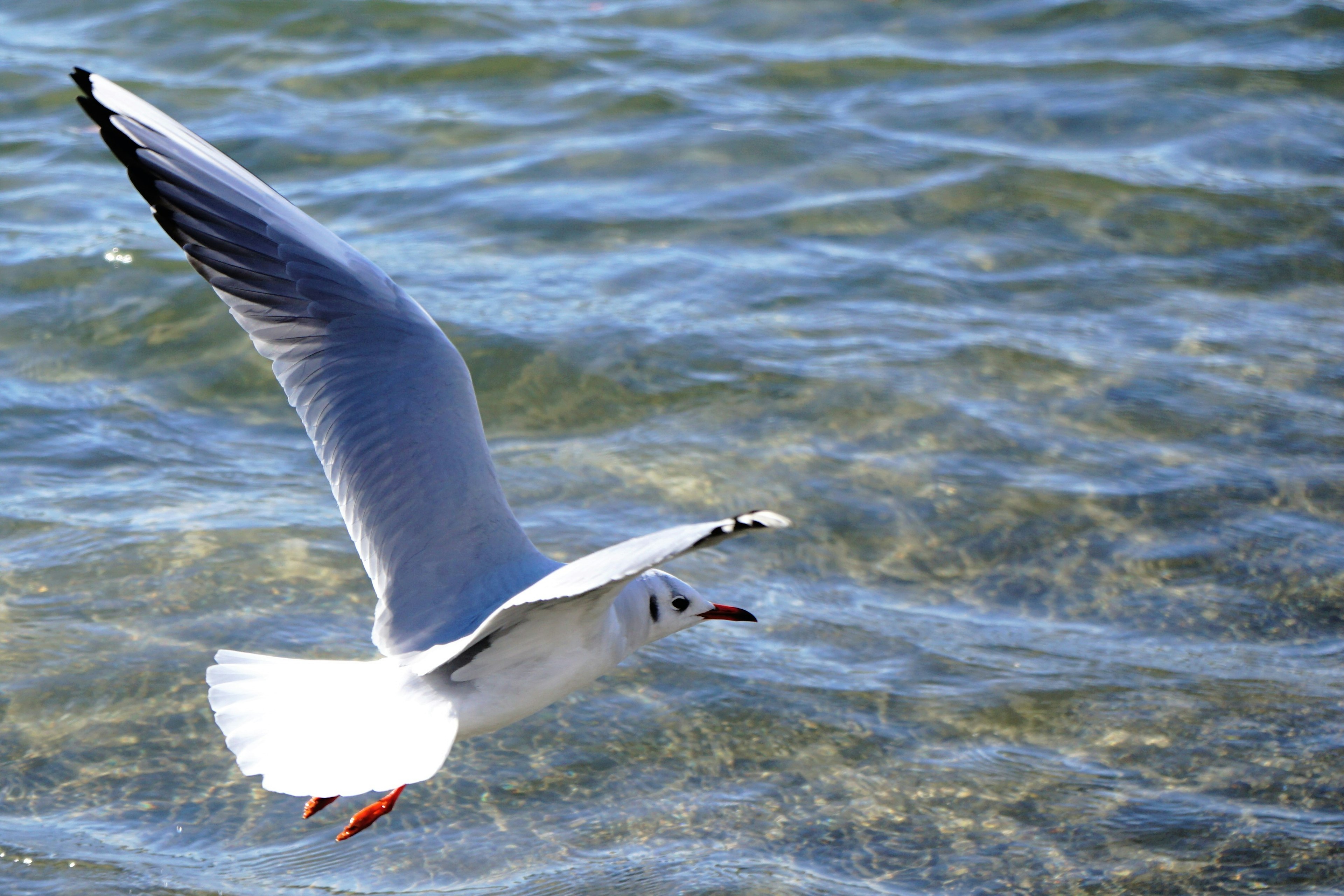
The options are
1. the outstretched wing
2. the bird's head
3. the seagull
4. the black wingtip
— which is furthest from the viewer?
the bird's head

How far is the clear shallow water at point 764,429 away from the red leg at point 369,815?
0.87 feet

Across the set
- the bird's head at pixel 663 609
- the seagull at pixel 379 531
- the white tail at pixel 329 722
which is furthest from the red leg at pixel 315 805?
the bird's head at pixel 663 609

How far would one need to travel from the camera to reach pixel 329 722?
136 inches

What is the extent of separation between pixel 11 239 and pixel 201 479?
2.66 meters

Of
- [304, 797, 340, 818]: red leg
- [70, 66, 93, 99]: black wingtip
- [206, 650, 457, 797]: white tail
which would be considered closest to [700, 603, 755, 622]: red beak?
[206, 650, 457, 797]: white tail

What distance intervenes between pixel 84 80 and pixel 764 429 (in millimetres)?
3427

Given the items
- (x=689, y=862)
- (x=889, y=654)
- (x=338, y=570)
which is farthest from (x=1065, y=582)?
(x=338, y=570)

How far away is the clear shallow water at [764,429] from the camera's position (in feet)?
13.9

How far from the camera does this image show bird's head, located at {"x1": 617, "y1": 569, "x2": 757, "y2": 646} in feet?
12.7

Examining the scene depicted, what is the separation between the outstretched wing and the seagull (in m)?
0.02

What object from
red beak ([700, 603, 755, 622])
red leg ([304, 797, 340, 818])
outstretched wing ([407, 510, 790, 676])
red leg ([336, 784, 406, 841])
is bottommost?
red leg ([336, 784, 406, 841])

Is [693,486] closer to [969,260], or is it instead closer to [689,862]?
[689,862]

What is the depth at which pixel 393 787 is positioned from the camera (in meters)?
3.22

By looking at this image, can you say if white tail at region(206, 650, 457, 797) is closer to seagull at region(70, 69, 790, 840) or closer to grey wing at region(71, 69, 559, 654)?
seagull at region(70, 69, 790, 840)
